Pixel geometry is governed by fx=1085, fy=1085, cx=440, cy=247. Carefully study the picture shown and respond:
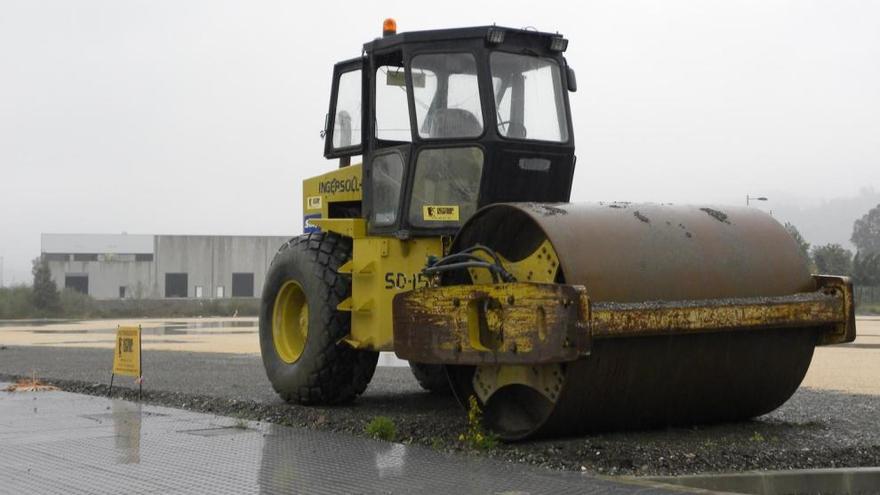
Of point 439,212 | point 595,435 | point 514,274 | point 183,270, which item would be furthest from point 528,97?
point 183,270

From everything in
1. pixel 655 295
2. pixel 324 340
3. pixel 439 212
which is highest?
pixel 439 212

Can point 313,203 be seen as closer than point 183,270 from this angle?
Yes

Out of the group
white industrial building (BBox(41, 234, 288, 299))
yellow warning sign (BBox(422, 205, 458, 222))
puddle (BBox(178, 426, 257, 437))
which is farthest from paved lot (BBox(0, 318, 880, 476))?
white industrial building (BBox(41, 234, 288, 299))

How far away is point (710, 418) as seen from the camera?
7973 millimetres

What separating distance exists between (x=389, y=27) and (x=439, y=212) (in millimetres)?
1920

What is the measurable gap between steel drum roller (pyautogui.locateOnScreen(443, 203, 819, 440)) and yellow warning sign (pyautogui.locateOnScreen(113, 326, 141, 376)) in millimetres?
4931

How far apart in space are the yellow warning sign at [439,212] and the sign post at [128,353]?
431cm

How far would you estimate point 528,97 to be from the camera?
9.32m

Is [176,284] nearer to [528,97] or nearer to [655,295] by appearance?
[528,97]

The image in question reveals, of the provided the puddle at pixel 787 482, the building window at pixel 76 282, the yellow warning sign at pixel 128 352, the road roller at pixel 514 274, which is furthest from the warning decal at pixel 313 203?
the building window at pixel 76 282

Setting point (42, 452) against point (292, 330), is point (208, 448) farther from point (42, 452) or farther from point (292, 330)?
point (292, 330)

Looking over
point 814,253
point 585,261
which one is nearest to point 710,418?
point 585,261

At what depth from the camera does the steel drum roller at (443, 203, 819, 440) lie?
705cm

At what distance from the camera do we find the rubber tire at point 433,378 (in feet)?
36.8
